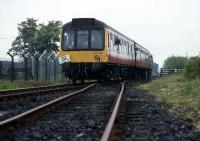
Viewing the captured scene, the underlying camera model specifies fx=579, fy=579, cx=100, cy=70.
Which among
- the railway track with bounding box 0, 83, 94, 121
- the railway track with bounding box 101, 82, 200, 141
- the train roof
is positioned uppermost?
the train roof

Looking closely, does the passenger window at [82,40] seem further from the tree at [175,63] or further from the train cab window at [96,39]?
the tree at [175,63]

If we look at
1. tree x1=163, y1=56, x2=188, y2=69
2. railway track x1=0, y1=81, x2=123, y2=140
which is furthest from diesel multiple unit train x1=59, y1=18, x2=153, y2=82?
tree x1=163, y1=56, x2=188, y2=69

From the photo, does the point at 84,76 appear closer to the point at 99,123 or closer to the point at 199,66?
the point at 199,66

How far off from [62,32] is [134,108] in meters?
14.6

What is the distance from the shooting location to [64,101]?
14.4 m

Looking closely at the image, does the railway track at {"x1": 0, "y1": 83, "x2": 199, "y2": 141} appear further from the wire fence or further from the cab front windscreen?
the wire fence

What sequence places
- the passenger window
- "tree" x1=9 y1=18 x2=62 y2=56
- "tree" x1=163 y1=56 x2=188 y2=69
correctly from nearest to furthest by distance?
1. the passenger window
2. "tree" x1=9 y1=18 x2=62 y2=56
3. "tree" x1=163 y1=56 x2=188 y2=69

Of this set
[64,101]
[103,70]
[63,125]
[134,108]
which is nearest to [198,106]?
[134,108]

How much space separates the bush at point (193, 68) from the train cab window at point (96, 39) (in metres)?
5.15

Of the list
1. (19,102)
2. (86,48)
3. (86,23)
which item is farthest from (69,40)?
(19,102)

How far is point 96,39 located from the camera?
26.5 meters

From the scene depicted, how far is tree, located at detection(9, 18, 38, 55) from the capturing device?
47.6 m

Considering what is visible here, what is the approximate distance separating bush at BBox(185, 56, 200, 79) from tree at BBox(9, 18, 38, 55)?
19605 millimetres

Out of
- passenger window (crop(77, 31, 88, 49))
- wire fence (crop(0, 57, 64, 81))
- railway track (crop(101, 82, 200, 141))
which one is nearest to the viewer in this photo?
railway track (crop(101, 82, 200, 141))
